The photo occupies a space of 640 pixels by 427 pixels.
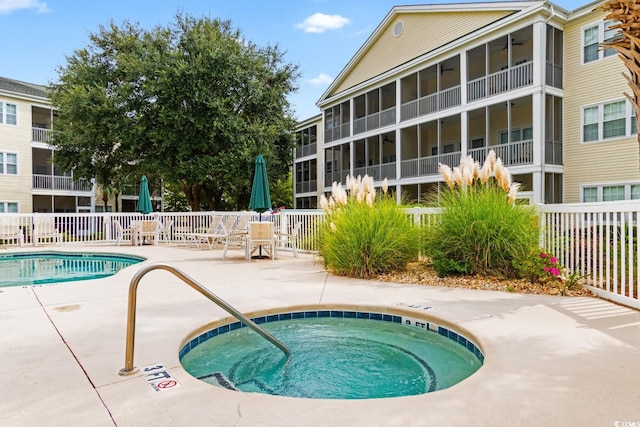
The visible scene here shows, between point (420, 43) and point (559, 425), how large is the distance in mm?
18399

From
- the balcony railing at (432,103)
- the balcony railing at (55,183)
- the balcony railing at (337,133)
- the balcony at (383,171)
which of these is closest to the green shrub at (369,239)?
the balcony railing at (432,103)

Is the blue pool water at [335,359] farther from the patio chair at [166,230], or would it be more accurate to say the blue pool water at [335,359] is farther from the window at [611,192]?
the window at [611,192]

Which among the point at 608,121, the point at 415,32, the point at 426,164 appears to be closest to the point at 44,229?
the point at 426,164

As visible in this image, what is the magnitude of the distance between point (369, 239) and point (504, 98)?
1061 centimetres

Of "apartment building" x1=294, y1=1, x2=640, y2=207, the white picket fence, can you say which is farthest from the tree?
"apartment building" x1=294, y1=1, x2=640, y2=207

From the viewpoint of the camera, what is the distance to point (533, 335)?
10.8ft

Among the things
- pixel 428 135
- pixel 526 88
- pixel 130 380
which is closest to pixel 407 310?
pixel 130 380

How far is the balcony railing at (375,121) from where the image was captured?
19.1 metres

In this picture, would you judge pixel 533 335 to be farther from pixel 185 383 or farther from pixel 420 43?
pixel 420 43

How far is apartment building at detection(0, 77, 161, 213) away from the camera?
2141 centimetres

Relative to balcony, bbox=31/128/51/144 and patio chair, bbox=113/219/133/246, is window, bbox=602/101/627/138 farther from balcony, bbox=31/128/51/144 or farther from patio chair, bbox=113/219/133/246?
balcony, bbox=31/128/51/144

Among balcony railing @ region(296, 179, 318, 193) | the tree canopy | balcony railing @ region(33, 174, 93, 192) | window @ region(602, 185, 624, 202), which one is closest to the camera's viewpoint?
window @ region(602, 185, 624, 202)

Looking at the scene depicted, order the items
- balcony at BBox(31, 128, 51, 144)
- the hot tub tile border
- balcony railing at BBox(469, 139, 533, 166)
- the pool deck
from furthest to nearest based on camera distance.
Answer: balcony at BBox(31, 128, 51, 144)
balcony railing at BBox(469, 139, 533, 166)
the hot tub tile border
the pool deck

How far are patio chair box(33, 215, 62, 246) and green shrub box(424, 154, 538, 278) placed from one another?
12.2 meters
